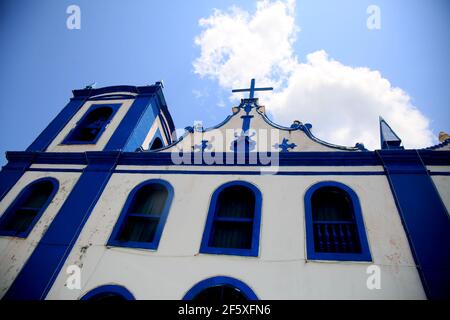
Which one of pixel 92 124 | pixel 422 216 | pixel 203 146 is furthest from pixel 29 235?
pixel 422 216

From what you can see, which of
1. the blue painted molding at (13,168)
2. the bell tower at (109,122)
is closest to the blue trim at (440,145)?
the bell tower at (109,122)

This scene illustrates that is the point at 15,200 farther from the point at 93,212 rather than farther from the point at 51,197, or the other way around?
the point at 93,212

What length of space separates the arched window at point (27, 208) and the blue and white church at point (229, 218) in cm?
3

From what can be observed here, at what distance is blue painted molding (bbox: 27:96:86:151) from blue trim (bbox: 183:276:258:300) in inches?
279

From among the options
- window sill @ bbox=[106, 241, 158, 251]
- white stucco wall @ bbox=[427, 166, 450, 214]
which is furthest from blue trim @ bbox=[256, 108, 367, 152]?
window sill @ bbox=[106, 241, 158, 251]

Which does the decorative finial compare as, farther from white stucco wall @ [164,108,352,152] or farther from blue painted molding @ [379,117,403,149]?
white stucco wall @ [164,108,352,152]

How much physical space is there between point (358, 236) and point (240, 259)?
2418 mm

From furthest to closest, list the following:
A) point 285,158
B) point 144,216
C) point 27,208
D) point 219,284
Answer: point 27,208, point 285,158, point 144,216, point 219,284

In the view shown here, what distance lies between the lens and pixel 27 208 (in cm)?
743

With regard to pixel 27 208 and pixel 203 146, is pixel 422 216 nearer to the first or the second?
pixel 203 146

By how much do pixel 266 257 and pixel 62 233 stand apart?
467 cm

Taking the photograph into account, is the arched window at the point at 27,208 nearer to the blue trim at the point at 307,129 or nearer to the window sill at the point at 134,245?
the window sill at the point at 134,245

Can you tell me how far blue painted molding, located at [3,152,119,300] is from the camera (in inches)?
222

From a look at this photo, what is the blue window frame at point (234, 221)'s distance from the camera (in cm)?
578
